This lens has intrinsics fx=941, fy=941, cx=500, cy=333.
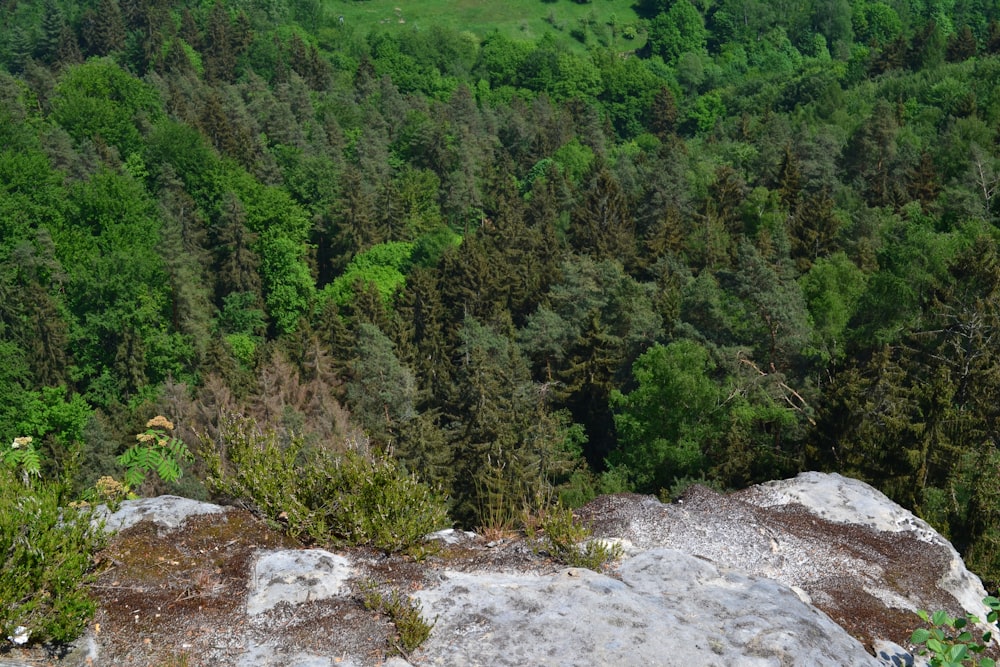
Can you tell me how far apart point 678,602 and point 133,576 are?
7.32 m

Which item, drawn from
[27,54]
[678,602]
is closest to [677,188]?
[678,602]

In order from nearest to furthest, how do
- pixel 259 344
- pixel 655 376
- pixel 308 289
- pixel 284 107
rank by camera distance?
pixel 655 376
pixel 259 344
pixel 308 289
pixel 284 107

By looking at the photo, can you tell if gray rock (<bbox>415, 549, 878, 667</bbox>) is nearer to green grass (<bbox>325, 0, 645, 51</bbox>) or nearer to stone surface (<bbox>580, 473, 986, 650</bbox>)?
stone surface (<bbox>580, 473, 986, 650</bbox>)

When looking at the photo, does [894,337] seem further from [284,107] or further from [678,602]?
[284,107]

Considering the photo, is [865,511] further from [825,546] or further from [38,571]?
[38,571]

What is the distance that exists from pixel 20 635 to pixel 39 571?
0.71m

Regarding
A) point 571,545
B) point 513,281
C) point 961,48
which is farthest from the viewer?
point 961,48

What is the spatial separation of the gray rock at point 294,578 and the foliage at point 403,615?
0.63 meters

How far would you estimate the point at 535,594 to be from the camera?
41.3ft

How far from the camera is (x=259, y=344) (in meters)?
72.6

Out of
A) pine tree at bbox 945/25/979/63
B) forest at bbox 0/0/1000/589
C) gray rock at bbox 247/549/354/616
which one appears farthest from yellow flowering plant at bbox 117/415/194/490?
pine tree at bbox 945/25/979/63

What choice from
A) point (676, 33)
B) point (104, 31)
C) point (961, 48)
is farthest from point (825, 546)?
point (676, 33)

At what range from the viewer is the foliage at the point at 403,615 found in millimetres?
11289

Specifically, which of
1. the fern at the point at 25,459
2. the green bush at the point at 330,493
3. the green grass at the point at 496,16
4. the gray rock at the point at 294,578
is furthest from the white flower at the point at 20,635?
the green grass at the point at 496,16
